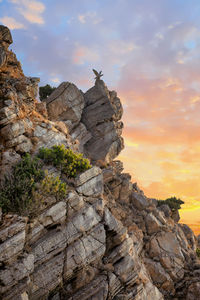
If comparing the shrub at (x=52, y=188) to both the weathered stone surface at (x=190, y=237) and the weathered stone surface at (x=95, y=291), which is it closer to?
the weathered stone surface at (x=95, y=291)

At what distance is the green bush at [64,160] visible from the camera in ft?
68.1

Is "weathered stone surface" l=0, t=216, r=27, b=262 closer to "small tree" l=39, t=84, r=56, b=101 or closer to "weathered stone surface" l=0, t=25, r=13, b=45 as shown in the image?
"weathered stone surface" l=0, t=25, r=13, b=45

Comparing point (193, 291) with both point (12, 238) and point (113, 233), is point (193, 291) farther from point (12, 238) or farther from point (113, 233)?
point (12, 238)

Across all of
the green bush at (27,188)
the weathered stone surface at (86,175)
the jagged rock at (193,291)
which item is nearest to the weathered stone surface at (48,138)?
the green bush at (27,188)

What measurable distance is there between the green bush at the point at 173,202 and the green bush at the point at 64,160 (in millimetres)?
28969

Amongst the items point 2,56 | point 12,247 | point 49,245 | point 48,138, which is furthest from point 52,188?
point 2,56

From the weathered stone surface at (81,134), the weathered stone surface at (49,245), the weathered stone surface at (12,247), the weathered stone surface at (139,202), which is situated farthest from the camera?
the weathered stone surface at (81,134)

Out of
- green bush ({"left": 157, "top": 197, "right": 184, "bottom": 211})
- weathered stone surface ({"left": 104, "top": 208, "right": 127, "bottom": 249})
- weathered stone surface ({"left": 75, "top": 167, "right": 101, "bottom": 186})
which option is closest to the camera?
weathered stone surface ({"left": 104, "top": 208, "right": 127, "bottom": 249})

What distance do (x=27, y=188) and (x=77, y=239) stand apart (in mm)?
5300

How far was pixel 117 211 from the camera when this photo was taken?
2950 centimetres

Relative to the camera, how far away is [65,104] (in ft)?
133

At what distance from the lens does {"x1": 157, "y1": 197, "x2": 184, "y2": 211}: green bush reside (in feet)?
149

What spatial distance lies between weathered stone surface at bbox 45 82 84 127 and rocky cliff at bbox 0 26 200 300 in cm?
1211

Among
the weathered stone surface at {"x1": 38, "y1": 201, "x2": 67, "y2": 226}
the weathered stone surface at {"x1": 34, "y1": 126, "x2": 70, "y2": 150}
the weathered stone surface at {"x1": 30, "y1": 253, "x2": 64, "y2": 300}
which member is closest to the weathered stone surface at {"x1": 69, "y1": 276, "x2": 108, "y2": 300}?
the weathered stone surface at {"x1": 30, "y1": 253, "x2": 64, "y2": 300}
